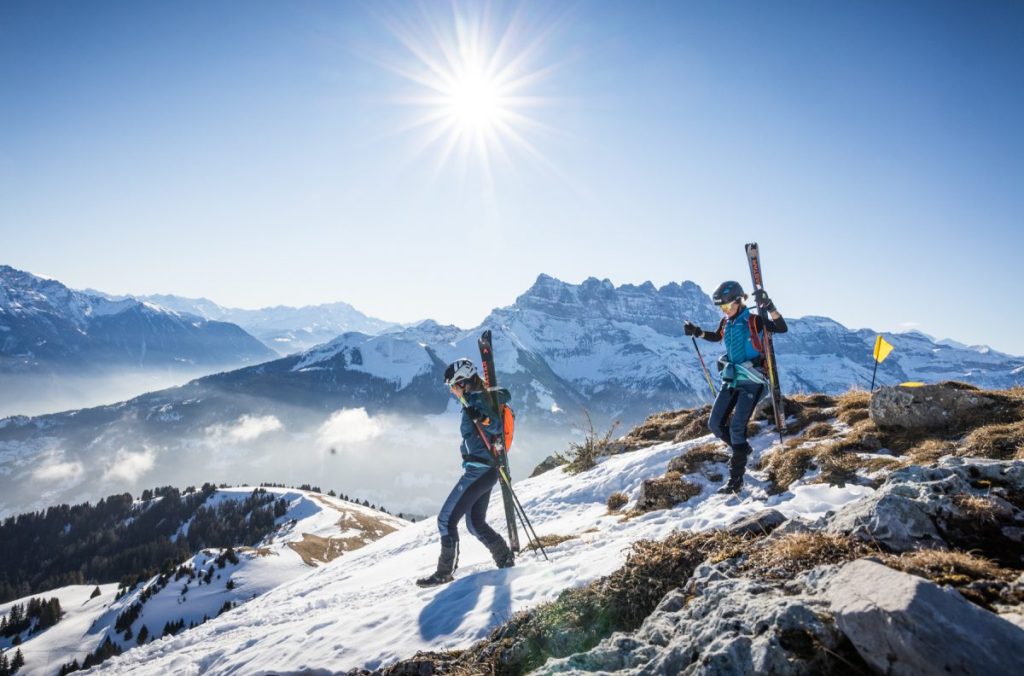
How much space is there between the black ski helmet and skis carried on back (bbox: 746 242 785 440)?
79 centimetres

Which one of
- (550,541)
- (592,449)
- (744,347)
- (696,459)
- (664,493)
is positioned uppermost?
(744,347)

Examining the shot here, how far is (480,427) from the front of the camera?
9.89 m

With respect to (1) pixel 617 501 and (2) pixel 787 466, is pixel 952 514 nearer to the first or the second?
(2) pixel 787 466

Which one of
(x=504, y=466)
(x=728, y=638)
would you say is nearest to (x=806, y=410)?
(x=504, y=466)

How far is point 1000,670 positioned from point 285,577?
405 feet

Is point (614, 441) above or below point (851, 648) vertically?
below

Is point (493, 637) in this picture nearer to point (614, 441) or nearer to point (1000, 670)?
point (1000, 670)

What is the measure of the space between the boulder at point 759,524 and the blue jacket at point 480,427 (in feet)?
16.0

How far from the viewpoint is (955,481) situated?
502cm

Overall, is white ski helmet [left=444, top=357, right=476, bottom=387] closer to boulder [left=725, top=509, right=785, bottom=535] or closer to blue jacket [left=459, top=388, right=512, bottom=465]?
blue jacket [left=459, top=388, right=512, bottom=465]

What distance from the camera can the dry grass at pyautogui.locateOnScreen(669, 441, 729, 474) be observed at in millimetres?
12750

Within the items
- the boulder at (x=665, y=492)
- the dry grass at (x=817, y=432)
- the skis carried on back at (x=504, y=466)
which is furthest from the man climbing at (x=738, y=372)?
the skis carried on back at (x=504, y=466)

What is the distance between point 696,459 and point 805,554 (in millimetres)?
9075

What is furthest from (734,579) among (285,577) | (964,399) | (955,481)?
(285,577)
